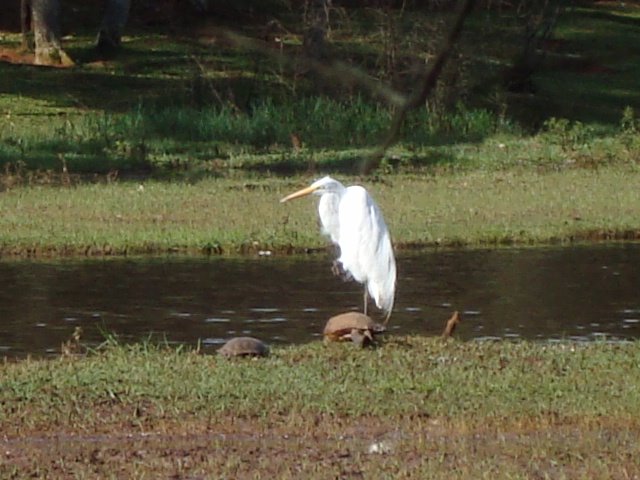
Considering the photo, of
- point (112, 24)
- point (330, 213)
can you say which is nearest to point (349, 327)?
point (330, 213)

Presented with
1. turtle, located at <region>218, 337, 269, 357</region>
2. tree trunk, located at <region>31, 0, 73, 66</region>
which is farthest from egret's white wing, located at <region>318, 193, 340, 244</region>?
tree trunk, located at <region>31, 0, 73, 66</region>

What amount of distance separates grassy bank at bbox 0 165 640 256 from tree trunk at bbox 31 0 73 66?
9070 millimetres

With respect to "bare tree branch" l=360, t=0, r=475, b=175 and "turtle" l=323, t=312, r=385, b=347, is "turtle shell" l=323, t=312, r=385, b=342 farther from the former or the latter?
"bare tree branch" l=360, t=0, r=475, b=175

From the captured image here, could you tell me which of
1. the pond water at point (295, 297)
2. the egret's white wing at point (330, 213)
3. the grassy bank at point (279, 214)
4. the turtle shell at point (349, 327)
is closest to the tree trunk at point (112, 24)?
the grassy bank at point (279, 214)

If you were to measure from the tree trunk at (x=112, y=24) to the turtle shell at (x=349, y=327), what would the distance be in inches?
755

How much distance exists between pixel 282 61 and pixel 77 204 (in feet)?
41.5

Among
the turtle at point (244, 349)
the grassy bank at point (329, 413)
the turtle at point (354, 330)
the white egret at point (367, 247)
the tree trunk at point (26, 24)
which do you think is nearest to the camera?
the grassy bank at point (329, 413)

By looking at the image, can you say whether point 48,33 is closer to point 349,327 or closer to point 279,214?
point 279,214

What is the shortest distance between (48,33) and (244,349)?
18856 millimetres

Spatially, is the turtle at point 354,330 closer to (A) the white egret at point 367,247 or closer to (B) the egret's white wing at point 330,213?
(A) the white egret at point 367,247

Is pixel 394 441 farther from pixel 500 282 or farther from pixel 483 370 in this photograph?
pixel 500 282

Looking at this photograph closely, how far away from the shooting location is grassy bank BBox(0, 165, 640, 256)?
42.1 feet

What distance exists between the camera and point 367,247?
9.36 meters

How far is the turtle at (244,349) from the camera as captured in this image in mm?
7711
